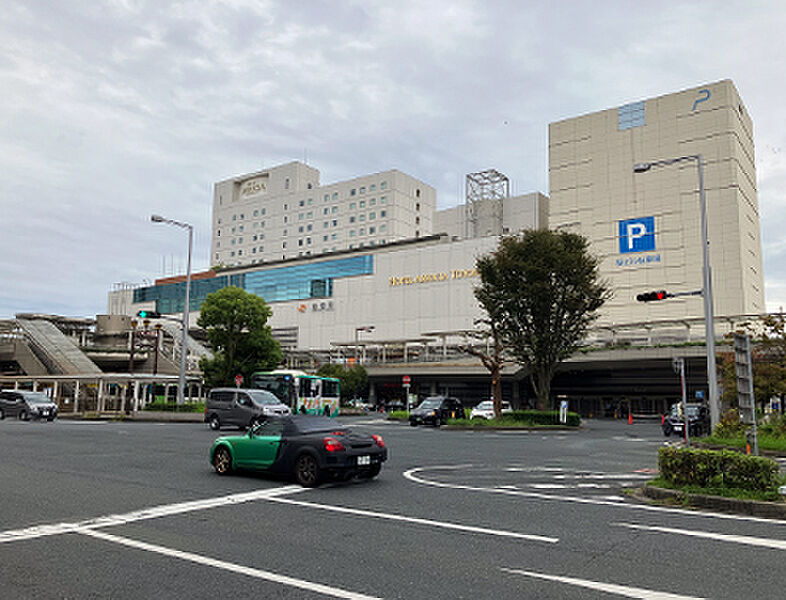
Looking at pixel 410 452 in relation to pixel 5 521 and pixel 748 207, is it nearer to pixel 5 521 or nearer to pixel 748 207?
pixel 5 521

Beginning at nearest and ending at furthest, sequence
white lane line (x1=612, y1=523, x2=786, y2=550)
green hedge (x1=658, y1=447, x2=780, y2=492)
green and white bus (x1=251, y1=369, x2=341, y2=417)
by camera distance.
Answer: white lane line (x1=612, y1=523, x2=786, y2=550) < green hedge (x1=658, y1=447, x2=780, y2=492) < green and white bus (x1=251, y1=369, x2=341, y2=417)

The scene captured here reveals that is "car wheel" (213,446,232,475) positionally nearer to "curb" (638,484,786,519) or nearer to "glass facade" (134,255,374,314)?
"curb" (638,484,786,519)

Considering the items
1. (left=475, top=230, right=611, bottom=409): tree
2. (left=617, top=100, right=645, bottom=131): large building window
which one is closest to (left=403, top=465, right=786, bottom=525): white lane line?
(left=475, top=230, right=611, bottom=409): tree

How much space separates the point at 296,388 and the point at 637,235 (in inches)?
1989

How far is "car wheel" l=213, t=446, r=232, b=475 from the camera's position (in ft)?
38.9

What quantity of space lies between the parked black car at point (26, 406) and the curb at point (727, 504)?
31.5 meters

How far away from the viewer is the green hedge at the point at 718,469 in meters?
9.12

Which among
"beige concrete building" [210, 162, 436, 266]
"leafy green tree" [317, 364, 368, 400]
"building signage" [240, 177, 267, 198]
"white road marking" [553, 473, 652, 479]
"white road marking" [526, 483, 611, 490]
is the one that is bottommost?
"white road marking" [553, 473, 652, 479]

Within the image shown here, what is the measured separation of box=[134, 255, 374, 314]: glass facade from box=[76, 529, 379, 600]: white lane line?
83.5m

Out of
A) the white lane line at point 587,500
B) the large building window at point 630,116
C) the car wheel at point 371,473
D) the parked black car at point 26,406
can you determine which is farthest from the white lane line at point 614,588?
the large building window at point 630,116

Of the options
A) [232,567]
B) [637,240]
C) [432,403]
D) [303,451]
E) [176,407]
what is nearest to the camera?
[232,567]

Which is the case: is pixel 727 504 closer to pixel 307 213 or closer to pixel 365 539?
pixel 365 539

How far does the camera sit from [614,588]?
17.4 feet

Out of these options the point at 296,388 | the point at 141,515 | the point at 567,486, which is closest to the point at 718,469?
the point at 567,486
